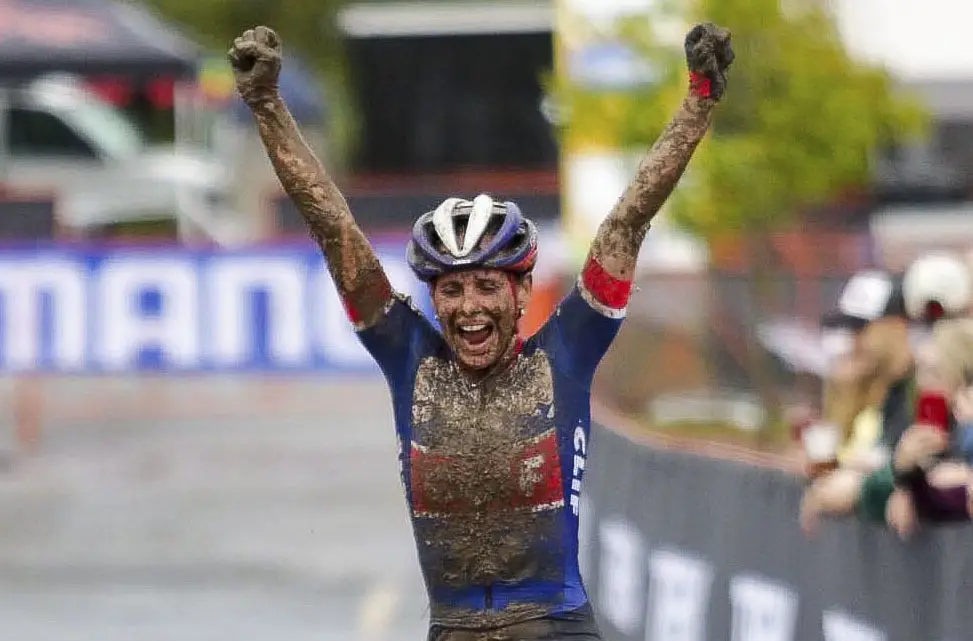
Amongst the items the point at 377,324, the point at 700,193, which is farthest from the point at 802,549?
the point at 700,193

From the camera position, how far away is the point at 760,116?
18.4 m

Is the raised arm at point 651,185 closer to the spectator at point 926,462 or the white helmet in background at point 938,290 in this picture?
the spectator at point 926,462

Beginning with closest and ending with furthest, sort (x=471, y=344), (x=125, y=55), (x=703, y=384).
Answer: (x=471, y=344), (x=703, y=384), (x=125, y=55)

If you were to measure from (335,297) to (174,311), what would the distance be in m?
1.46

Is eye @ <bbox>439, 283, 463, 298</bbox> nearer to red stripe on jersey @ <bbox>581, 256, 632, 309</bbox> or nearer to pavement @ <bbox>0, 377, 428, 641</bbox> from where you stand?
red stripe on jersey @ <bbox>581, 256, 632, 309</bbox>

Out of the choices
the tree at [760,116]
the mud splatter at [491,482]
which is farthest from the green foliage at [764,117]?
the mud splatter at [491,482]

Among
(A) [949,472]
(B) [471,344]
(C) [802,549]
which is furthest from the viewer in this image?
(C) [802,549]

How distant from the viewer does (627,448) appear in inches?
434

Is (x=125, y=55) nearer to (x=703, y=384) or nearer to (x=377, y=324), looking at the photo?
(x=703, y=384)

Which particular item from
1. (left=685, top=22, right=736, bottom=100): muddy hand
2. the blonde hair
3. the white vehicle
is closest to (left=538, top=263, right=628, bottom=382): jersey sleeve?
(left=685, top=22, right=736, bottom=100): muddy hand

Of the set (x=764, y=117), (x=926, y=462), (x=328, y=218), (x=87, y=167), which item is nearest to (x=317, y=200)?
(x=328, y=218)

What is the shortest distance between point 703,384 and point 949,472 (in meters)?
9.89

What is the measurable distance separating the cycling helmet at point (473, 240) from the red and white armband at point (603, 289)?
0.46ft

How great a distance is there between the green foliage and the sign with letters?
2.71 meters
